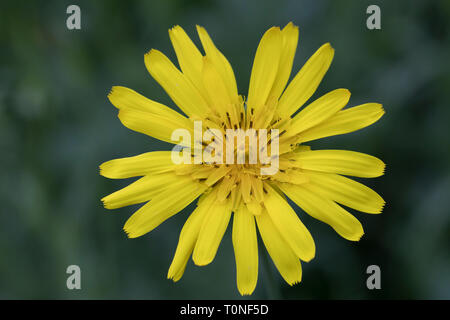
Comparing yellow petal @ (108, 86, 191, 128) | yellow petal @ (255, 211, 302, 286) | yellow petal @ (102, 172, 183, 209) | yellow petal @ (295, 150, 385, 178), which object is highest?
yellow petal @ (108, 86, 191, 128)

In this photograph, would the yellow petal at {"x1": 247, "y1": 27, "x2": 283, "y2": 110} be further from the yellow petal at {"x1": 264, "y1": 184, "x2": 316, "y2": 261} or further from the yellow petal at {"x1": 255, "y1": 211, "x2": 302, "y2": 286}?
the yellow petal at {"x1": 255, "y1": 211, "x2": 302, "y2": 286}

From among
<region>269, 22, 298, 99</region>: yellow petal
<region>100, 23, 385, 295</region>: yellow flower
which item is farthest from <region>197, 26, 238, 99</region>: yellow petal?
<region>269, 22, 298, 99</region>: yellow petal

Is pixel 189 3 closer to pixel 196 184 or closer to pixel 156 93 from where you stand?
pixel 156 93

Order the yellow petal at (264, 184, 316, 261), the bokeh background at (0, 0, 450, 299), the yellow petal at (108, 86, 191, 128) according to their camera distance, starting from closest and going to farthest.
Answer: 1. the yellow petal at (264, 184, 316, 261)
2. the yellow petal at (108, 86, 191, 128)
3. the bokeh background at (0, 0, 450, 299)

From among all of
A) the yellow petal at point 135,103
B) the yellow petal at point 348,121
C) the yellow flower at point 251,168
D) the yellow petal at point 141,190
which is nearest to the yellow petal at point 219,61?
the yellow flower at point 251,168
